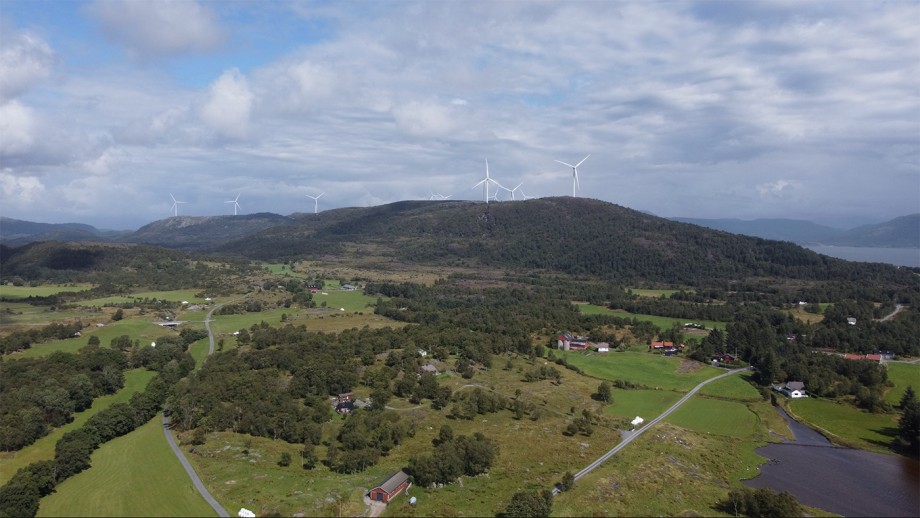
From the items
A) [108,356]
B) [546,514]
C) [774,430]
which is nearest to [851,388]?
[774,430]

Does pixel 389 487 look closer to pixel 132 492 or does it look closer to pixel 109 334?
pixel 132 492

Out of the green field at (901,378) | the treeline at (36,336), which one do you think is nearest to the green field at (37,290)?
the treeline at (36,336)

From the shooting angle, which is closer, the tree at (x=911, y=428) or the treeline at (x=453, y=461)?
the treeline at (x=453, y=461)

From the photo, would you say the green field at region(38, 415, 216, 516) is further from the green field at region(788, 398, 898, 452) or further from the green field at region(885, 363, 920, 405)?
the green field at region(885, 363, 920, 405)

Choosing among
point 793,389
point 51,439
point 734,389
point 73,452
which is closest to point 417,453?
point 73,452

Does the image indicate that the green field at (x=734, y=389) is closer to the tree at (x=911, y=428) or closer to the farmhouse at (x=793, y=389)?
the farmhouse at (x=793, y=389)

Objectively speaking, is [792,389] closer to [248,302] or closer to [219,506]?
[219,506]

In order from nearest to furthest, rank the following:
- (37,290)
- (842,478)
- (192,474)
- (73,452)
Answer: (192,474) → (73,452) → (842,478) → (37,290)
